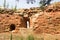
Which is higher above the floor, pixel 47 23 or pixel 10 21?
pixel 47 23

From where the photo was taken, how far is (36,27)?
17.0 m

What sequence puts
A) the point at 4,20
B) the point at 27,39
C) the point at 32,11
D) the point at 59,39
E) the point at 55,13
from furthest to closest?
1. the point at 32,11
2. the point at 4,20
3. the point at 55,13
4. the point at 59,39
5. the point at 27,39

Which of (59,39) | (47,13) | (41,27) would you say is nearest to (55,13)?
(47,13)

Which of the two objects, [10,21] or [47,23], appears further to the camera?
[10,21]

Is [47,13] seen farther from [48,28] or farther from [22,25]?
[22,25]

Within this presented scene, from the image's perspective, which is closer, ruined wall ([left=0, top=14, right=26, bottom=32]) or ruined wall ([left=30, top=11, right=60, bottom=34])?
ruined wall ([left=30, top=11, right=60, bottom=34])

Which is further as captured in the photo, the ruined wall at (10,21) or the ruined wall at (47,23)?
the ruined wall at (10,21)

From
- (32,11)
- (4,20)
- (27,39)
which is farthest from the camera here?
(32,11)

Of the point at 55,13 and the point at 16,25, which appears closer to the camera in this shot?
the point at 55,13

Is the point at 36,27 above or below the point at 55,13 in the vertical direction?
below

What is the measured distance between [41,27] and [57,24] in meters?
1.44

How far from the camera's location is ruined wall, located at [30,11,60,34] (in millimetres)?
16453

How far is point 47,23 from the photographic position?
55.2 feet

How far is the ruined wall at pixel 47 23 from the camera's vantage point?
54.0ft
